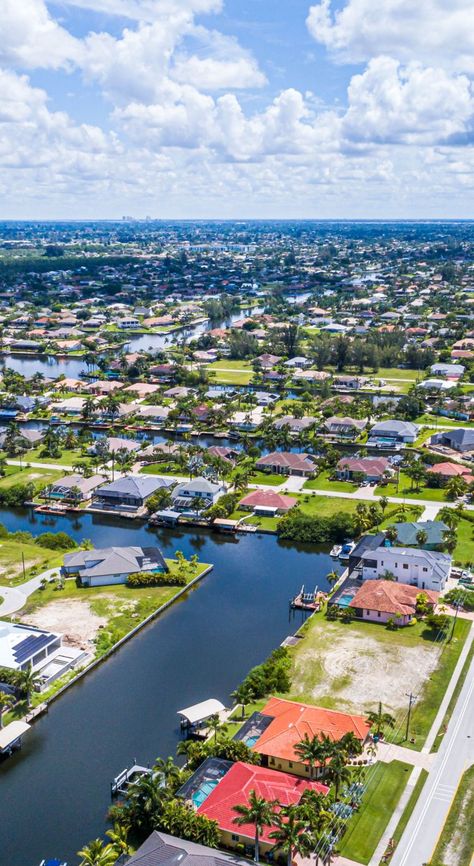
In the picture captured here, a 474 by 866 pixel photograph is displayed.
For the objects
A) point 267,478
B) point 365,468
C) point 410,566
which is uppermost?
point 365,468

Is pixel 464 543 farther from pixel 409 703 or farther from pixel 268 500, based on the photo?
pixel 409 703

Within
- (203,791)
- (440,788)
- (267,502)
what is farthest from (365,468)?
(203,791)

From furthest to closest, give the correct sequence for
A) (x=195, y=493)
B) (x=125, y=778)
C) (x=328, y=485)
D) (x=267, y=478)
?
(x=267, y=478) < (x=328, y=485) < (x=195, y=493) < (x=125, y=778)

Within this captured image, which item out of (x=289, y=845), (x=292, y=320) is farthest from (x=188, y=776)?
(x=292, y=320)

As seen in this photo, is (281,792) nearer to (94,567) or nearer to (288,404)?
(94,567)

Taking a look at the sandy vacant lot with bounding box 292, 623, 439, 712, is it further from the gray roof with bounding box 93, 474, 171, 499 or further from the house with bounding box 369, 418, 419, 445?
the house with bounding box 369, 418, 419, 445

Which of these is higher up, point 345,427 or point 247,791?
point 345,427

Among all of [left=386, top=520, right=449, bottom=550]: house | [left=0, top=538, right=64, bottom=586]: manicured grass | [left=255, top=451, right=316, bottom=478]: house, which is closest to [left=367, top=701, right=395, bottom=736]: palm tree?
[left=386, top=520, right=449, bottom=550]: house
